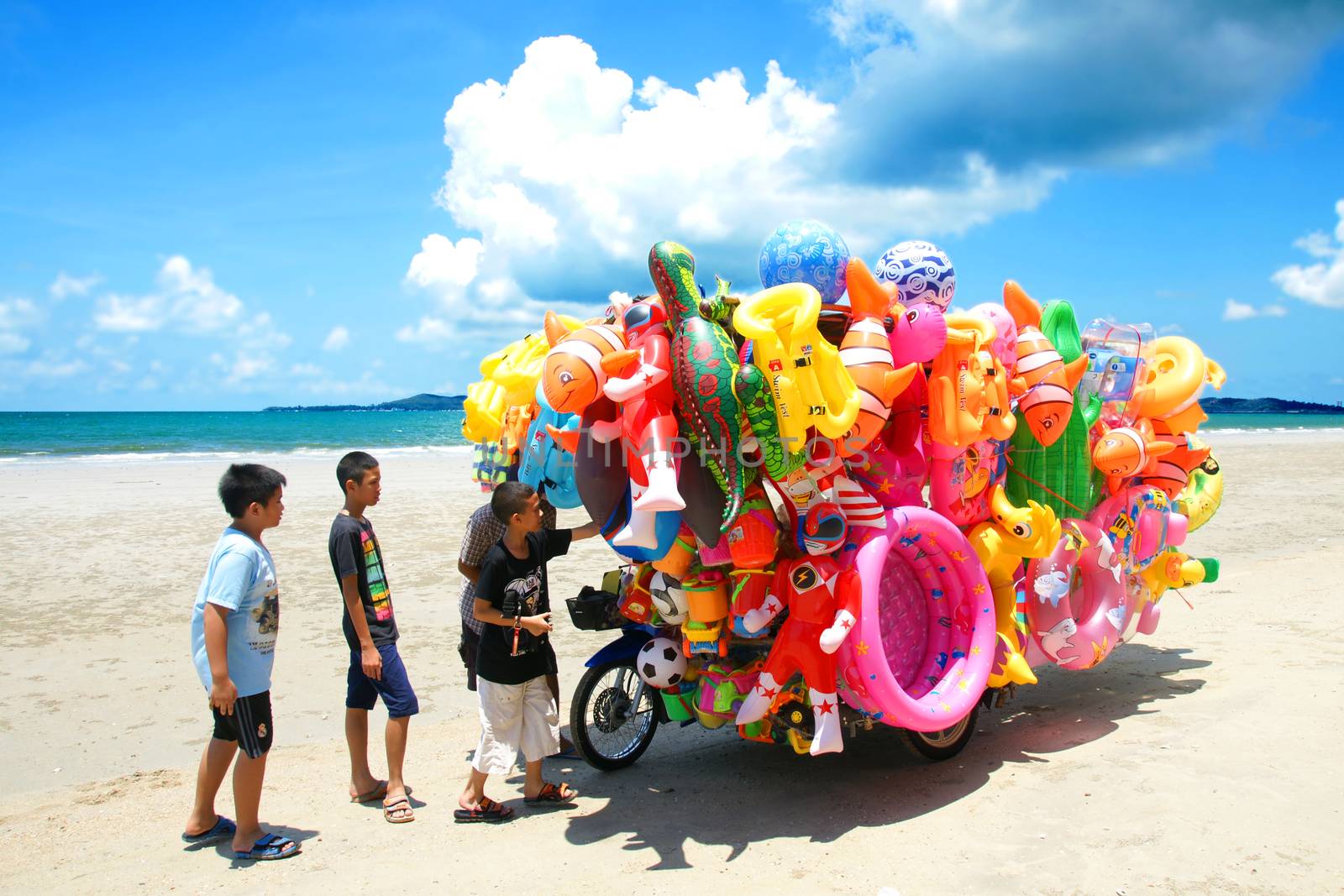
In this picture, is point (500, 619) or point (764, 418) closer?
point (764, 418)

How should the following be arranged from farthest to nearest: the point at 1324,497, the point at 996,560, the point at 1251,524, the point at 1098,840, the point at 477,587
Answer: the point at 1324,497
the point at 1251,524
the point at 996,560
the point at 477,587
the point at 1098,840

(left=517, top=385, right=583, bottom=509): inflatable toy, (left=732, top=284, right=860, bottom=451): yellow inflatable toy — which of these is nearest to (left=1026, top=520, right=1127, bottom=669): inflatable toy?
(left=732, top=284, right=860, bottom=451): yellow inflatable toy

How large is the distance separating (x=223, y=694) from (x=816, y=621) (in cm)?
282

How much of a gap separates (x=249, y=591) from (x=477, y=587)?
107 centimetres

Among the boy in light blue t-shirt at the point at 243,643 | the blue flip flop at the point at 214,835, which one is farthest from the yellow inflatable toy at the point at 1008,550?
the blue flip flop at the point at 214,835

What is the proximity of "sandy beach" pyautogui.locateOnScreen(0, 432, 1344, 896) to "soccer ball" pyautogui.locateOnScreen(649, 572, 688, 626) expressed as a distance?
3.40ft

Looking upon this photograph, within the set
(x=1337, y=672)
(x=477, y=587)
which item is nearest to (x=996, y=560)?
(x=477, y=587)

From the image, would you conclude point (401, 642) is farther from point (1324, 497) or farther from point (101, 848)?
point (1324, 497)

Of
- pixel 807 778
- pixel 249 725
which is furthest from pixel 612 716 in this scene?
pixel 249 725

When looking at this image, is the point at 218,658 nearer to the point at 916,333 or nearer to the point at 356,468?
the point at 356,468

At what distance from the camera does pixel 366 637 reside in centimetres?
484

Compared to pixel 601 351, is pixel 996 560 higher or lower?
lower

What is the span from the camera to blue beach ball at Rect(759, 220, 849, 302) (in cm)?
472

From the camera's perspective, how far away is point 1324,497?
1909cm
